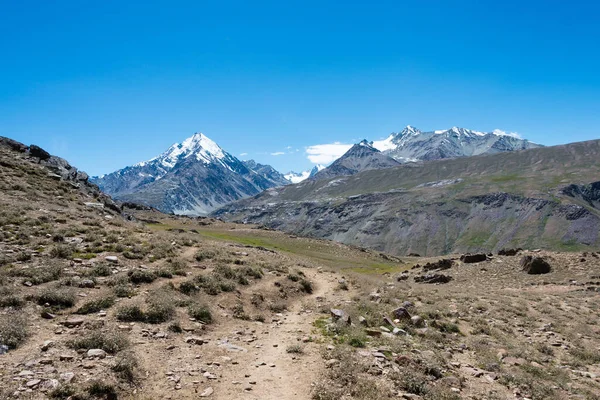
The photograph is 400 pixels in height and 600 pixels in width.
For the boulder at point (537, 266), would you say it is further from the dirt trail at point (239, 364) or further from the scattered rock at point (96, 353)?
the scattered rock at point (96, 353)

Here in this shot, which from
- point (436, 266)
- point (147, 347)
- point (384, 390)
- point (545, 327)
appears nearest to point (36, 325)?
point (147, 347)

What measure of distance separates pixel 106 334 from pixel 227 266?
10.8m

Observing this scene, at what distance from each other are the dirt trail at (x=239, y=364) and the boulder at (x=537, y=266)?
32.8m

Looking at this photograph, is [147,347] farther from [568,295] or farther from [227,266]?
[568,295]

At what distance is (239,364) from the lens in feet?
39.7

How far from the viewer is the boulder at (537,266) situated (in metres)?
38.0

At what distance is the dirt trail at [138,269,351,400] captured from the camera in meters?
10.3

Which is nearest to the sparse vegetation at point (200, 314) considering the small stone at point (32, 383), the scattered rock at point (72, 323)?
the scattered rock at point (72, 323)

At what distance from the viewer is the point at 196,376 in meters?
10.9

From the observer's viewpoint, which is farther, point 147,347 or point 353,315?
point 353,315

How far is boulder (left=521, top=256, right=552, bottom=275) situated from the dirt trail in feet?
107

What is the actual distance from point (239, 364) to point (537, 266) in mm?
38182

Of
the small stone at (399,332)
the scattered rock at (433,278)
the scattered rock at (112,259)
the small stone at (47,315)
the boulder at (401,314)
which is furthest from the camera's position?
the scattered rock at (433,278)

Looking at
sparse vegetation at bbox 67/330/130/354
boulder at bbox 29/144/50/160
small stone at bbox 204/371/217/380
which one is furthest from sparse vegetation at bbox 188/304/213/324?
boulder at bbox 29/144/50/160
